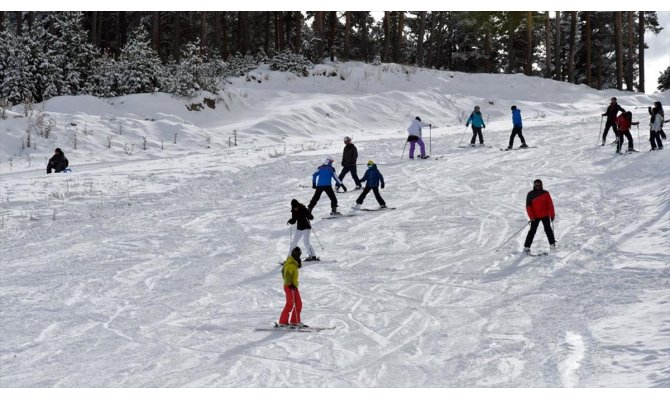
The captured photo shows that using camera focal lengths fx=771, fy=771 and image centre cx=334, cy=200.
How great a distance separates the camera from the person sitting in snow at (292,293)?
10.7 meters

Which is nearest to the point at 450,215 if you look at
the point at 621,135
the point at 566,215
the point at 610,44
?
the point at 566,215

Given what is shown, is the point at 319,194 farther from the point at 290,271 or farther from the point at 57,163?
the point at 57,163

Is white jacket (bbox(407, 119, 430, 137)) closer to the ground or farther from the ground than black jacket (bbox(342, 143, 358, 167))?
farther from the ground

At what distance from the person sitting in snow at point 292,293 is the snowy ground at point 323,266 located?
0.93 ft

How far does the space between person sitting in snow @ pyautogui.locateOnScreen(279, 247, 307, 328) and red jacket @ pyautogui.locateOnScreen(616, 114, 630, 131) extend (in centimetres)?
1502

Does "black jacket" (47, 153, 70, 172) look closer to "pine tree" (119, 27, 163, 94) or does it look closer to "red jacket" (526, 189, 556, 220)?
"pine tree" (119, 27, 163, 94)

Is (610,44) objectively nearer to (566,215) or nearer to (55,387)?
(566,215)

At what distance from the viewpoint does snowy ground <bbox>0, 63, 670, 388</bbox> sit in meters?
9.54

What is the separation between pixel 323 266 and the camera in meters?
14.1

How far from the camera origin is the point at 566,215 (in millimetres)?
17000

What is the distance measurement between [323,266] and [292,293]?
3267 mm

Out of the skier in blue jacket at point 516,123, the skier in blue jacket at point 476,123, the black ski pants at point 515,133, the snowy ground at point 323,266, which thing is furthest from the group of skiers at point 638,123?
the skier in blue jacket at point 476,123

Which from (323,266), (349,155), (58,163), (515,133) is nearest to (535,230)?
(323,266)

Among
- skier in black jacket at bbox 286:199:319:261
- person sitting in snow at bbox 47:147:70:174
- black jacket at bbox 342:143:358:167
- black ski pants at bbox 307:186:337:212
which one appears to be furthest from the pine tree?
skier in black jacket at bbox 286:199:319:261
